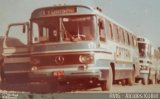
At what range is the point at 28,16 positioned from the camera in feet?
19.8

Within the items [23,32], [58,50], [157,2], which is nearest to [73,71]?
[58,50]

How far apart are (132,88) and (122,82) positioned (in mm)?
233

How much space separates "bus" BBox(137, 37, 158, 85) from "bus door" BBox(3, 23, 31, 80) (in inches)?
52.6

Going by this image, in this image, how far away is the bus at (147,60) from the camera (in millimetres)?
6039

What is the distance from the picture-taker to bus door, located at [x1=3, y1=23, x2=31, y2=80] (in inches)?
234

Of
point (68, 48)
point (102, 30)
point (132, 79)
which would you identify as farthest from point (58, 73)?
point (132, 79)

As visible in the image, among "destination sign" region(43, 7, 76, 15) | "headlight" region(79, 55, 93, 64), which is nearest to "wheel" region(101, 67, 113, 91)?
"headlight" region(79, 55, 93, 64)

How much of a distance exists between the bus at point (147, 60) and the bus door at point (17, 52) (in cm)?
134

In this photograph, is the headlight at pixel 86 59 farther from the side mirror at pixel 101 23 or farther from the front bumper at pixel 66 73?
the side mirror at pixel 101 23

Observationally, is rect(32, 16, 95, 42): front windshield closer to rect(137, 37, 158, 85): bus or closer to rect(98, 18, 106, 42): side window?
Answer: rect(98, 18, 106, 42): side window

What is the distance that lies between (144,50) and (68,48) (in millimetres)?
1119

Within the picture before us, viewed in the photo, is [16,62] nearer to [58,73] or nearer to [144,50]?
[58,73]

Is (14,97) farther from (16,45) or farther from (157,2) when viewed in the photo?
(157,2)

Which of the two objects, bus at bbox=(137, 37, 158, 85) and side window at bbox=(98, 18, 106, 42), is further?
bus at bbox=(137, 37, 158, 85)
